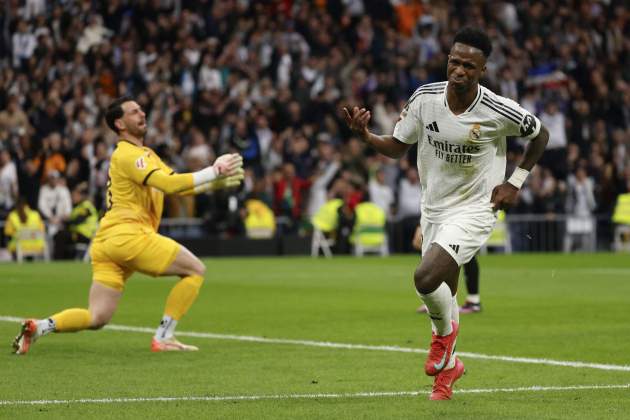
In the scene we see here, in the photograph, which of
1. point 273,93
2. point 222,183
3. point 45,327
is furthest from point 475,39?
point 273,93

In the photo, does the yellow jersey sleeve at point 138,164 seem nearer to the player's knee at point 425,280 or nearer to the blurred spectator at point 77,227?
the player's knee at point 425,280

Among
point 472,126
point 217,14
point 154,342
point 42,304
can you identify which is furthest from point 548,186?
point 472,126

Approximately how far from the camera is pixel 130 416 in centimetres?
838

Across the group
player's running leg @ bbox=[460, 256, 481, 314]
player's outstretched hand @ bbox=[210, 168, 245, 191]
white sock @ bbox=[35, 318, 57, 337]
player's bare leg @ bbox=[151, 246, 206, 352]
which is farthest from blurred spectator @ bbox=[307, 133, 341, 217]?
player's outstretched hand @ bbox=[210, 168, 245, 191]

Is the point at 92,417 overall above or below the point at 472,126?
below

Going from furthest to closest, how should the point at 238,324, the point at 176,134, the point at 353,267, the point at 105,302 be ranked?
the point at 176,134 → the point at 353,267 → the point at 238,324 → the point at 105,302

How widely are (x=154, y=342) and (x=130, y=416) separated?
13.8 feet

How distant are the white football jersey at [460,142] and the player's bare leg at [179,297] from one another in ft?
11.9

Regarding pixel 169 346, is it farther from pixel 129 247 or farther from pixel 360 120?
pixel 360 120

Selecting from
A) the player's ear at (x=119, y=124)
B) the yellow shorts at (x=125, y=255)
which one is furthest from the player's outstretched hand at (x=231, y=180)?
the player's ear at (x=119, y=124)

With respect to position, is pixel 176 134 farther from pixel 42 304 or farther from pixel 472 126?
pixel 472 126

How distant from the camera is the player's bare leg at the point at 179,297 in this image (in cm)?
1257

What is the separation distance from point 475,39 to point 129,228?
4.37 meters

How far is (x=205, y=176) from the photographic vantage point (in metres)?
11.4
